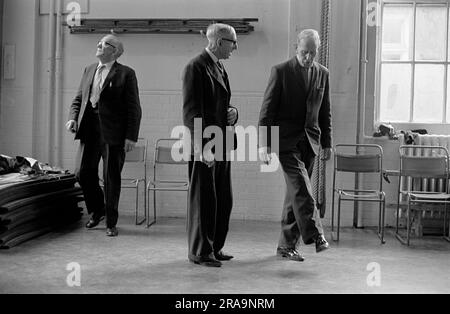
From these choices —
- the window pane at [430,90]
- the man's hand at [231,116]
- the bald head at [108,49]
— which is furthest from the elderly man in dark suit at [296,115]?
the window pane at [430,90]

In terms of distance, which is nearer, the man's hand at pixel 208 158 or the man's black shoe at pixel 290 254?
the man's hand at pixel 208 158

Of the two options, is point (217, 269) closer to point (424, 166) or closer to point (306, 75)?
point (306, 75)

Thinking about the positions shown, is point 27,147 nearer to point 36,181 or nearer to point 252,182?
point 36,181

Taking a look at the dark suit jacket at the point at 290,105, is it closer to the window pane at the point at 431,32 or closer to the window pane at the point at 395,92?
the window pane at the point at 395,92

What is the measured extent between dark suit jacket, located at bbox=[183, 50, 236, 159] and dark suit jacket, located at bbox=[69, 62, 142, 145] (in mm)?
1382

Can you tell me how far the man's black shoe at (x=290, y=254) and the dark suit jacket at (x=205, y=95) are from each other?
957 millimetres

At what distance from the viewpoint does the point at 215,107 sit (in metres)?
3.84

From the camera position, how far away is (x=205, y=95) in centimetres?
381

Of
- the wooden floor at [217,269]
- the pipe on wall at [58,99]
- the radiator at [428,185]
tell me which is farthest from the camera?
the pipe on wall at [58,99]

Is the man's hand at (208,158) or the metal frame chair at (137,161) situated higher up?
the man's hand at (208,158)

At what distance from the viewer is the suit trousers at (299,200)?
3.80 m

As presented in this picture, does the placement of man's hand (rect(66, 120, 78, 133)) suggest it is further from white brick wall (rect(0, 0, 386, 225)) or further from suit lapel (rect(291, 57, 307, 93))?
suit lapel (rect(291, 57, 307, 93))

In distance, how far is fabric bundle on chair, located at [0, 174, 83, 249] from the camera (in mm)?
4516

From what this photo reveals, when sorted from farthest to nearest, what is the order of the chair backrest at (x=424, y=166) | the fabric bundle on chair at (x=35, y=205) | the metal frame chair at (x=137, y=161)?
the metal frame chair at (x=137, y=161) → the chair backrest at (x=424, y=166) → the fabric bundle on chair at (x=35, y=205)
